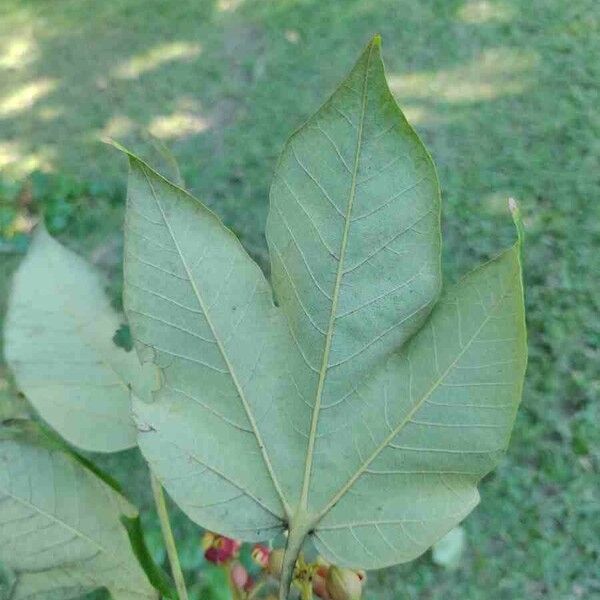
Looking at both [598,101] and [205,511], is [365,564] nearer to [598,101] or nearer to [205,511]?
[205,511]

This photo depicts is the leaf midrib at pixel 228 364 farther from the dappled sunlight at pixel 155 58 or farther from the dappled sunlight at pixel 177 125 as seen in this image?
the dappled sunlight at pixel 155 58

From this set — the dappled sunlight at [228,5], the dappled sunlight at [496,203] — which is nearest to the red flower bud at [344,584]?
the dappled sunlight at [496,203]

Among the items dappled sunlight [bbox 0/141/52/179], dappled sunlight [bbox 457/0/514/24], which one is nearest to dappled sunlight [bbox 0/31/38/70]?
dappled sunlight [bbox 0/141/52/179]

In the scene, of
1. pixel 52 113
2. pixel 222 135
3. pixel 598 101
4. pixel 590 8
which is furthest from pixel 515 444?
pixel 52 113

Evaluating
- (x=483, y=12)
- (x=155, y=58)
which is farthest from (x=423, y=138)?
(x=155, y=58)

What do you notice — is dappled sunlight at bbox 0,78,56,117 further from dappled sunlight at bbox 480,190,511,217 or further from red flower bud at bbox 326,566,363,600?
red flower bud at bbox 326,566,363,600

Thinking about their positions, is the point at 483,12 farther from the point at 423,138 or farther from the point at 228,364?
the point at 228,364
